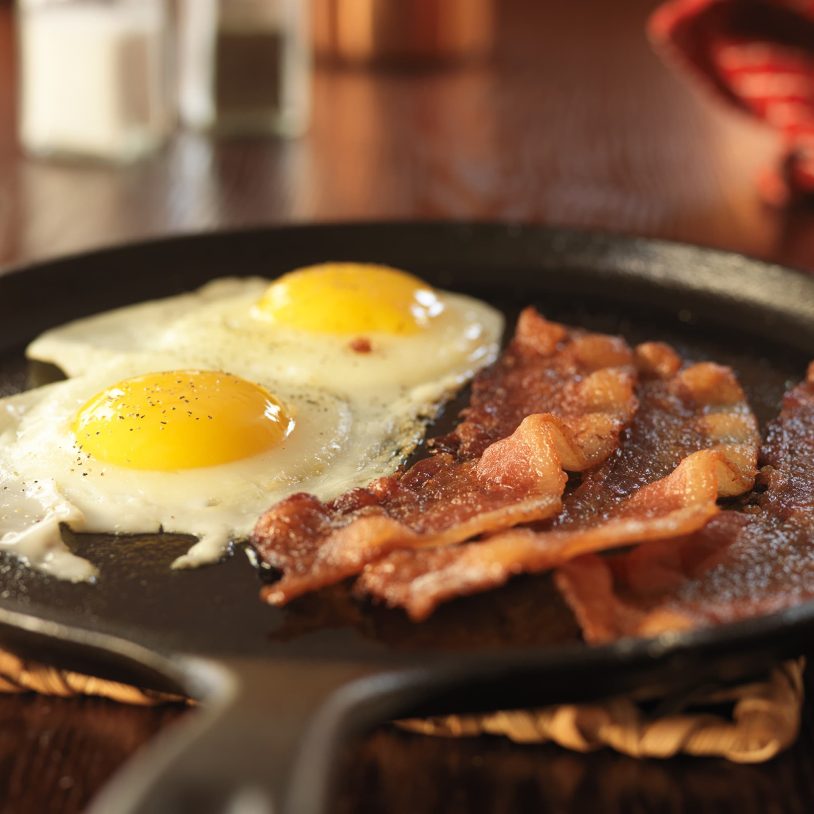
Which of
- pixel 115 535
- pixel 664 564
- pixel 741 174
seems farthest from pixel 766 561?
pixel 741 174

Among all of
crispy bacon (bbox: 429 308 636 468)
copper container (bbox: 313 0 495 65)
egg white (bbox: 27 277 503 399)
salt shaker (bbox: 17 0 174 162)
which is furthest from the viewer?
copper container (bbox: 313 0 495 65)

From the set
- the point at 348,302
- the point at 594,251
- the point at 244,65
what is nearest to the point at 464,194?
the point at 244,65

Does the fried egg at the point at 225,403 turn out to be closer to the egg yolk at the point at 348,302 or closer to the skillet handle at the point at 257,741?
the egg yolk at the point at 348,302

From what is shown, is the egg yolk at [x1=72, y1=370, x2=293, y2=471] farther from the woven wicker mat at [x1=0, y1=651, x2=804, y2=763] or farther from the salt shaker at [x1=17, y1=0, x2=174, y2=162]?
the salt shaker at [x1=17, y1=0, x2=174, y2=162]

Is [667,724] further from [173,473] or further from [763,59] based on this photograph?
[763,59]

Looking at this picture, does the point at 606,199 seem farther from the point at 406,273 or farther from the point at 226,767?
the point at 226,767

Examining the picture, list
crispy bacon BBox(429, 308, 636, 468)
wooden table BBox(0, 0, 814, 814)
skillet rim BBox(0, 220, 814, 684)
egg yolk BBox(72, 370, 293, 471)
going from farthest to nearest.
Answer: crispy bacon BBox(429, 308, 636, 468), egg yolk BBox(72, 370, 293, 471), wooden table BBox(0, 0, 814, 814), skillet rim BBox(0, 220, 814, 684)

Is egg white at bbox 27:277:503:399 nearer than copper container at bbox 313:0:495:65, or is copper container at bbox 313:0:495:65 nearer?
egg white at bbox 27:277:503:399

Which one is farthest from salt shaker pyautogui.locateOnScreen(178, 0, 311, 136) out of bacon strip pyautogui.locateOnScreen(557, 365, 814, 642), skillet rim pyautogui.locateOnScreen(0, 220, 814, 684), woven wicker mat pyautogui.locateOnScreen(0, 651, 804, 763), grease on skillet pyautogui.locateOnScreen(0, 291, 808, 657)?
woven wicker mat pyautogui.locateOnScreen(0, 651, 804, 763)

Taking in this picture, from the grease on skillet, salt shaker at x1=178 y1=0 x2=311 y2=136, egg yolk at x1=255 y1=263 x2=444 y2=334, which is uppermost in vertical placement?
salt shaker at x1=178 y1=0 x2=311 y2=136
